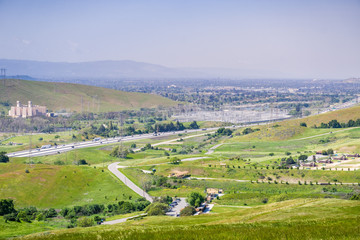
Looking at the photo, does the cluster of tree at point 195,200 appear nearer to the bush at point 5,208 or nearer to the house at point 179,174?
the house at point 179,174

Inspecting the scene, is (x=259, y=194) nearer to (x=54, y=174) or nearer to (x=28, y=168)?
(x=54, y=174)

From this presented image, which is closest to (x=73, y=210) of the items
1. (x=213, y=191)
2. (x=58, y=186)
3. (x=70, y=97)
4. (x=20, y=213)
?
(x=20, y=213)

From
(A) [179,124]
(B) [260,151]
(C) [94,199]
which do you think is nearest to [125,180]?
(C) [94,199]

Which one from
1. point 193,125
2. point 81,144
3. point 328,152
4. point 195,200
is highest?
point 328,152

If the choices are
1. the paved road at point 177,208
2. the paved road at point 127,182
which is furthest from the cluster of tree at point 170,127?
the paved road at point 177,208

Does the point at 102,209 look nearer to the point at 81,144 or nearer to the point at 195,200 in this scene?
the point at 195,200

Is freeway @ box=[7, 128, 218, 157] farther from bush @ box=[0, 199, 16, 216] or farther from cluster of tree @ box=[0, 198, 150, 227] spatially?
bush @ box=[0, 199, 16, 216]
